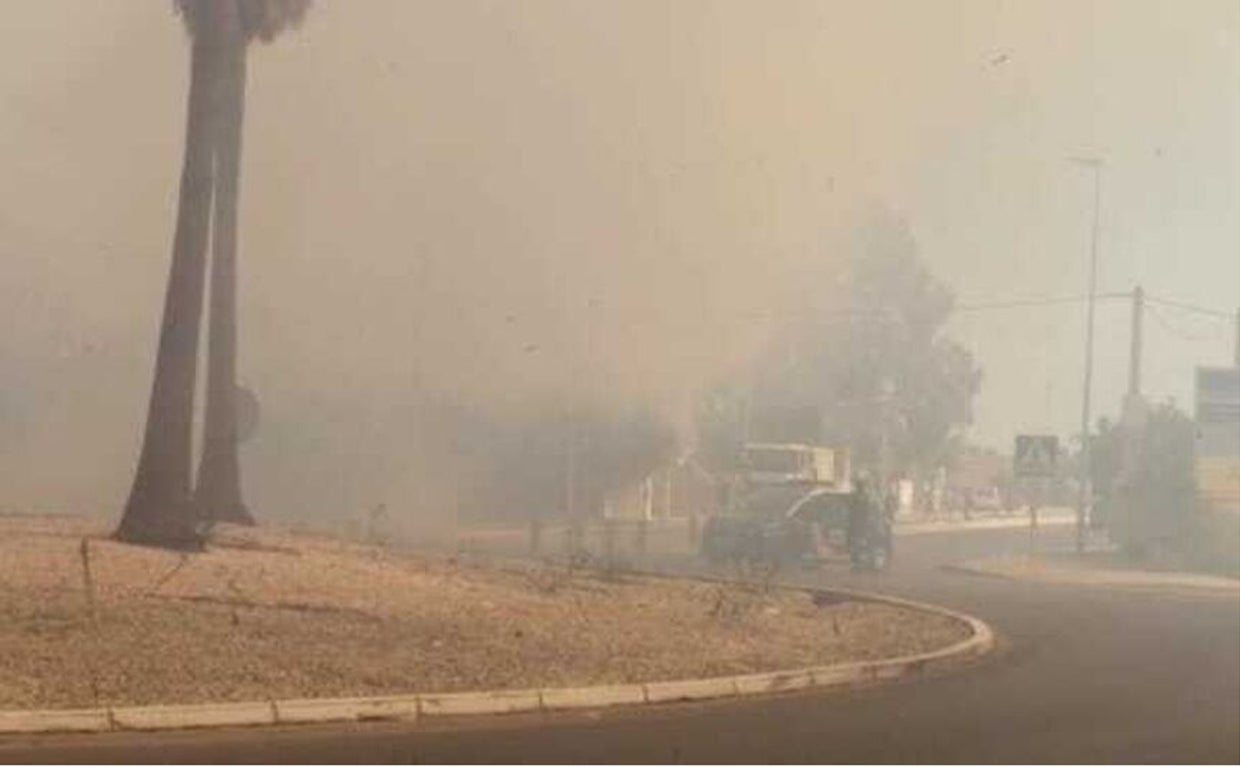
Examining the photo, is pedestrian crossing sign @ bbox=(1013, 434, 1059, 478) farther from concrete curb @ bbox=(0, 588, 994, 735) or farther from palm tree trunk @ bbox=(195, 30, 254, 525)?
concrete curb @ bbox=(0, 588, 994, 735)

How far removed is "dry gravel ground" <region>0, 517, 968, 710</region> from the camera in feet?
37.1

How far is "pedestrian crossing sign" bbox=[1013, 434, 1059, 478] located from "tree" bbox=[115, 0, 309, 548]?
49.1 feet

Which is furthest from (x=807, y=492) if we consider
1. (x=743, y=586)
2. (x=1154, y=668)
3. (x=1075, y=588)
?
(x=1154, y=668)

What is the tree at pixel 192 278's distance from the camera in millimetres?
18828

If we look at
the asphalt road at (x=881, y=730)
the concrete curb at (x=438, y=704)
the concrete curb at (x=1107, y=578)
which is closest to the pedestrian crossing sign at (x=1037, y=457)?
the concrete curb at (x=1107, y=578)

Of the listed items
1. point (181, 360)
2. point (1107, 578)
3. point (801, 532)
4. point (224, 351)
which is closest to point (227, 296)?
point (224, 351)

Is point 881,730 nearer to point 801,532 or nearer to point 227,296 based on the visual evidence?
point 227,296

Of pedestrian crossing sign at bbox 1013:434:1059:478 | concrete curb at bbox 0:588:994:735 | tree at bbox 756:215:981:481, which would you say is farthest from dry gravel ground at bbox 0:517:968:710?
tree at bbox 756:215:981:481

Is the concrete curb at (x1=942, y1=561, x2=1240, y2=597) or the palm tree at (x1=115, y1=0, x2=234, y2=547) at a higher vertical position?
the palm tree at (x1=115, y1=0, x2=234, y2=547)

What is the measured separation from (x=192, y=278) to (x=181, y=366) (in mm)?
964

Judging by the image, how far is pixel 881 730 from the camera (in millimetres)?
10562

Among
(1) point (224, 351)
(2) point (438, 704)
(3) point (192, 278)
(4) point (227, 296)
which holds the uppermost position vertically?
(4) point (227, 296)

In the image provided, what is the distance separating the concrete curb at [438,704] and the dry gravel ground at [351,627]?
0.35 meters

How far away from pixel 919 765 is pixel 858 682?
173 inches
